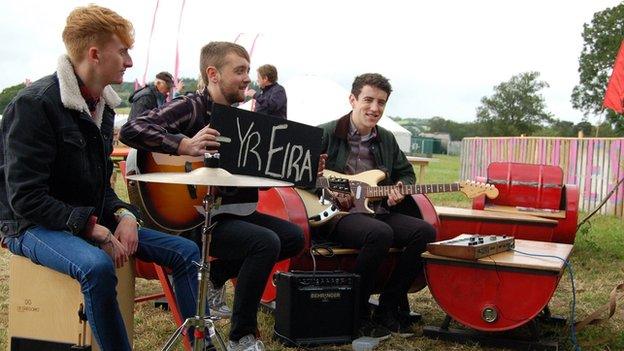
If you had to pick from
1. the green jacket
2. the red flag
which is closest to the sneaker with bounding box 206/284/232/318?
the green jacket

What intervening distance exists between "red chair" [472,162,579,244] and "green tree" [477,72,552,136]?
57950 millimetres

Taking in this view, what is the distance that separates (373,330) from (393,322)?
21cm

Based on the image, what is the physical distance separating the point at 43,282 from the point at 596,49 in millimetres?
42493

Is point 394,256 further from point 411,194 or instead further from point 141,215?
point 141,215

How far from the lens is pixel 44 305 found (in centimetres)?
271

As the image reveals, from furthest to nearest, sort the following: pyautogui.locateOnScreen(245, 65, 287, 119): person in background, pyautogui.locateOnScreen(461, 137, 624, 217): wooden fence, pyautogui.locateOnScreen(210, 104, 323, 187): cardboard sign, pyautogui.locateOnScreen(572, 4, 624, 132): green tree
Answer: pyautogui.locateOnScreen(572, 4, 624, 132): green tree < pyautogui.locateOnScreen(461, 137, 624, 217): wooden fence < pyautogui.locateOnScreen(245, 65, 287, 119): person in background < pyautogui.locateOnScreen(210, 104, 323, 187): cardboard sign

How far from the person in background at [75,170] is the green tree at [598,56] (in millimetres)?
37706

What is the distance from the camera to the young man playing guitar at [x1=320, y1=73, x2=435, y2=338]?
424 cm

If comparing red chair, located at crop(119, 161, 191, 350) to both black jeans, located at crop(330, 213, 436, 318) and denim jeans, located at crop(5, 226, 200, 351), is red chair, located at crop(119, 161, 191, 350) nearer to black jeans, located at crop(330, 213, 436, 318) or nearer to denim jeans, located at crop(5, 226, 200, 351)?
denim jeans, located at crop(5, 226, 200, 351)

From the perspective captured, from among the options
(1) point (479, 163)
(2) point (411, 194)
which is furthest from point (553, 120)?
(2) point (411, 194)

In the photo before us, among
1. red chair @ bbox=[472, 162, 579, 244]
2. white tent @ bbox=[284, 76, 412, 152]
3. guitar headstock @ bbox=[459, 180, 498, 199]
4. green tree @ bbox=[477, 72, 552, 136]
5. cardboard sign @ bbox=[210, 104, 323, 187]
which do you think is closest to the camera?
cardboard sign @ bbox=[210, 104, 323, 187]

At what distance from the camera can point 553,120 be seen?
63844 millimetres

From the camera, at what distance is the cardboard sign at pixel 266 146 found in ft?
9.46

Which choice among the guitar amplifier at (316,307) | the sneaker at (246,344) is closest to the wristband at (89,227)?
the sneaker at (246,344)
